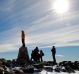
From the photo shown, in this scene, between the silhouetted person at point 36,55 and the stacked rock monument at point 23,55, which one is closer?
the stacked rock monument at point 23,55

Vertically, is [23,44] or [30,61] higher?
[23,44]

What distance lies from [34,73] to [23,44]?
5118cm

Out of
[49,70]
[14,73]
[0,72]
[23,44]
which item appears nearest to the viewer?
[0,72]

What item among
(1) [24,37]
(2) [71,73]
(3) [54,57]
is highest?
(1) [24,37]

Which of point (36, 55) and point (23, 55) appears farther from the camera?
point (36, 55)

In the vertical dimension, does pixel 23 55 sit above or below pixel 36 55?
below

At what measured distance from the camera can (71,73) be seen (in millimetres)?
105188

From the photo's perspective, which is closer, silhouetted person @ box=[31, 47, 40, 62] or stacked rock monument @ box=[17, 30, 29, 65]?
stacked rock monument @ box=[17, 30, 29, 65]

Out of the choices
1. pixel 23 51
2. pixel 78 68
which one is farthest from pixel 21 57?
pixel 78 68

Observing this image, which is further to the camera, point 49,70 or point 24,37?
point 24,37

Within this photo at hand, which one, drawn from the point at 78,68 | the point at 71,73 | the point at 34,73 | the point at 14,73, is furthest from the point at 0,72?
the point at 78,68

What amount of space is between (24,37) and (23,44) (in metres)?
4.24

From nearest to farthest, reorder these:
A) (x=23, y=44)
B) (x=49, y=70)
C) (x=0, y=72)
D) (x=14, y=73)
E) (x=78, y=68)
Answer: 1. (x=0, y=72)
2. (x=14, y=73)
3. (x=49, y=70)
4. (x=78, y=68)
5. (x=23, y=44)

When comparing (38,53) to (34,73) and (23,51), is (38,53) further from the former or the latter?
(34,73)
